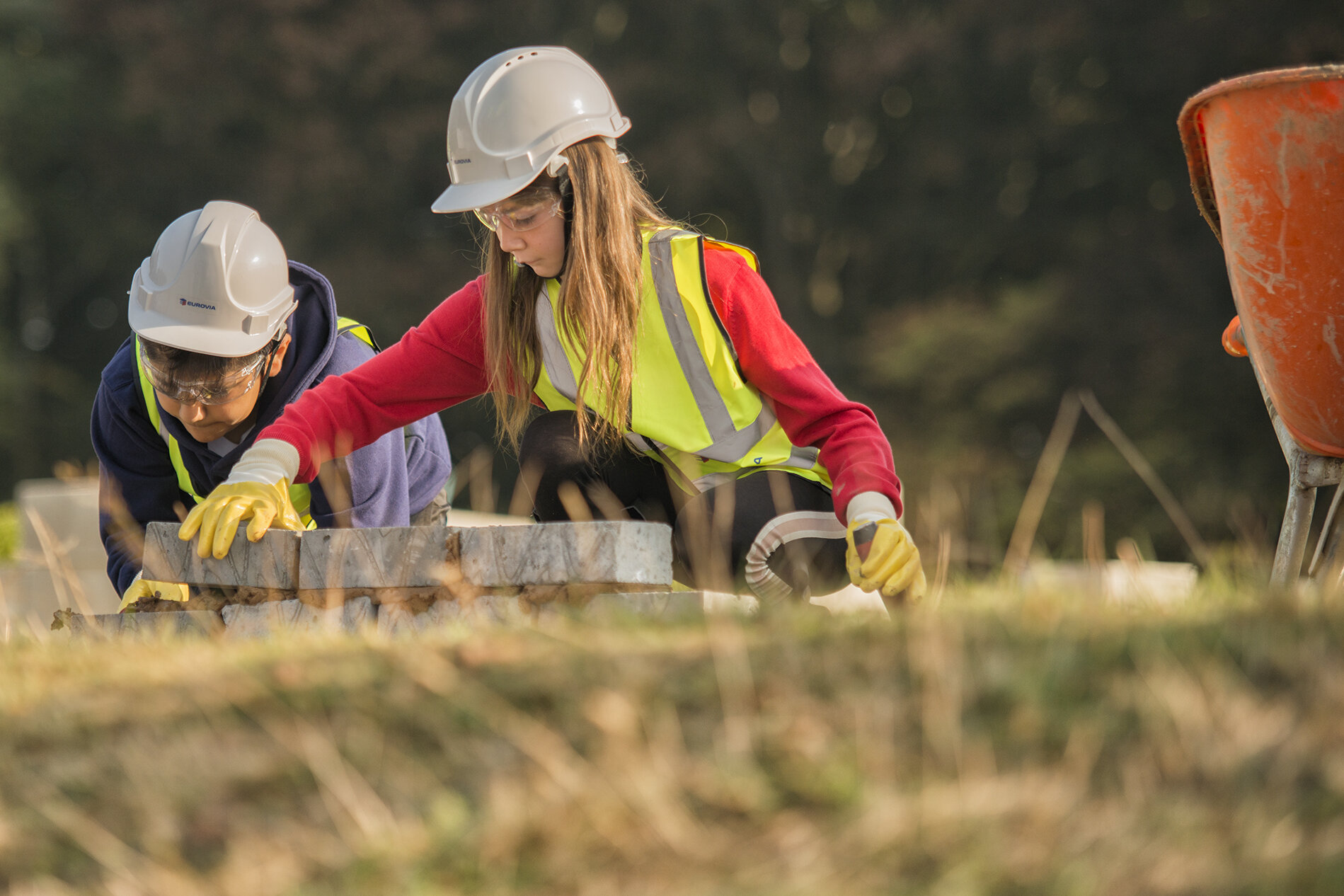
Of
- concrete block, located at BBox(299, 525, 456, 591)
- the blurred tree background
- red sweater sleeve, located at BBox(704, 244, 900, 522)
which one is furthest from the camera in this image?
the blurred tree background

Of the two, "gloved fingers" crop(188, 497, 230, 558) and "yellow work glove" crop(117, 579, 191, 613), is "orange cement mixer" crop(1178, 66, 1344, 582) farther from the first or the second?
"yellow work glove" crop(117, 579, 191, 613)

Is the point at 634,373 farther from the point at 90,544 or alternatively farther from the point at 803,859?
the point at 90,544

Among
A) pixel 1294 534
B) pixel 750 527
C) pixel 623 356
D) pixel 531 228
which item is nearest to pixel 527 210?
pixel 531 228

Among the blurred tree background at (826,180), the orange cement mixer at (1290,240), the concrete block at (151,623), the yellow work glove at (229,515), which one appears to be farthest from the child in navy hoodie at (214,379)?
the blurred tree background at (826,180)

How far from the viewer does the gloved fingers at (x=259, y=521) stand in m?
2.70

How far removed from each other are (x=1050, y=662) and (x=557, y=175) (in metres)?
1.91

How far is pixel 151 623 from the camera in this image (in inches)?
108

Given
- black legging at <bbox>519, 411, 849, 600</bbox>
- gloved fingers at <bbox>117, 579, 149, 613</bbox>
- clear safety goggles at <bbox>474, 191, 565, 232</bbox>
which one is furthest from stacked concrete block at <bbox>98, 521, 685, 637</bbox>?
clear safety goggles at <bbox>474, 191, 565, 232</bbox>

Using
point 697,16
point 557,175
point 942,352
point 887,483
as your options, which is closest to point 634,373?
point 557,175

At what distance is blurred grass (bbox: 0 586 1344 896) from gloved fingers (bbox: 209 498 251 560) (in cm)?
99

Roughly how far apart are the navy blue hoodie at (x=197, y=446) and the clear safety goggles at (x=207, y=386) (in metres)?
0.15

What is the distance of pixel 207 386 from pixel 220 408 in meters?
0.09

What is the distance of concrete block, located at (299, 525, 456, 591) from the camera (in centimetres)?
250

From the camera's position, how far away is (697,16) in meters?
14.6
